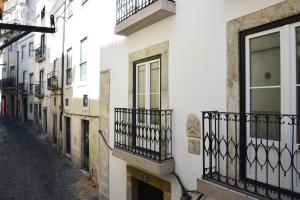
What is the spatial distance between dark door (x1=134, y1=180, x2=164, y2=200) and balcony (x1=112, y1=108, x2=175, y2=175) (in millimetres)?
963

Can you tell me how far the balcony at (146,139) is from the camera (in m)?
5.41

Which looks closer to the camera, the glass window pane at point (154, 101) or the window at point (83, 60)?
the glass window pane at point (154, 101)

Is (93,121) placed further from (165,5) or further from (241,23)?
(241,23)

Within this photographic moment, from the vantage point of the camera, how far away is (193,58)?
16.7 ft

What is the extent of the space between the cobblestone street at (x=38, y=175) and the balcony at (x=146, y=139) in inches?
137

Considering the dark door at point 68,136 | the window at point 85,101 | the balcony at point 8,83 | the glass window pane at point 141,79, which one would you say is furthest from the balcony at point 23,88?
the glass window pane at point 141,79

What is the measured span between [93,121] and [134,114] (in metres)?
4.03

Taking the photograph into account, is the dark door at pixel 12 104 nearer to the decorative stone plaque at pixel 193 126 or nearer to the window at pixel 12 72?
the window at pixel 12 72

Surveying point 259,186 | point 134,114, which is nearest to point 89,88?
point 134,114

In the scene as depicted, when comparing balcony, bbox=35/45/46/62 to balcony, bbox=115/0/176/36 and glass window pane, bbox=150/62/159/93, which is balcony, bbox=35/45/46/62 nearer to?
balcony, bbox=115/0/176/36

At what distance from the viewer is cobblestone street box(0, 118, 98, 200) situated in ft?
32.3

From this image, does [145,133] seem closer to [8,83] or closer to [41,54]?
[41,54]

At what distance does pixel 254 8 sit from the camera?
3.96 meters

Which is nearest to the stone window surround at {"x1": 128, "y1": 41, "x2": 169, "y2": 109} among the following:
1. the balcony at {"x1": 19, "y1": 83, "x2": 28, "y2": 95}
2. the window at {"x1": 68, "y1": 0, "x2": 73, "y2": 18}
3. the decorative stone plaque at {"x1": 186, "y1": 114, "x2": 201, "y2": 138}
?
the decorative stone plaque at {"x1": 186, "y1": 114, "x2": 201, "y2": 138}
